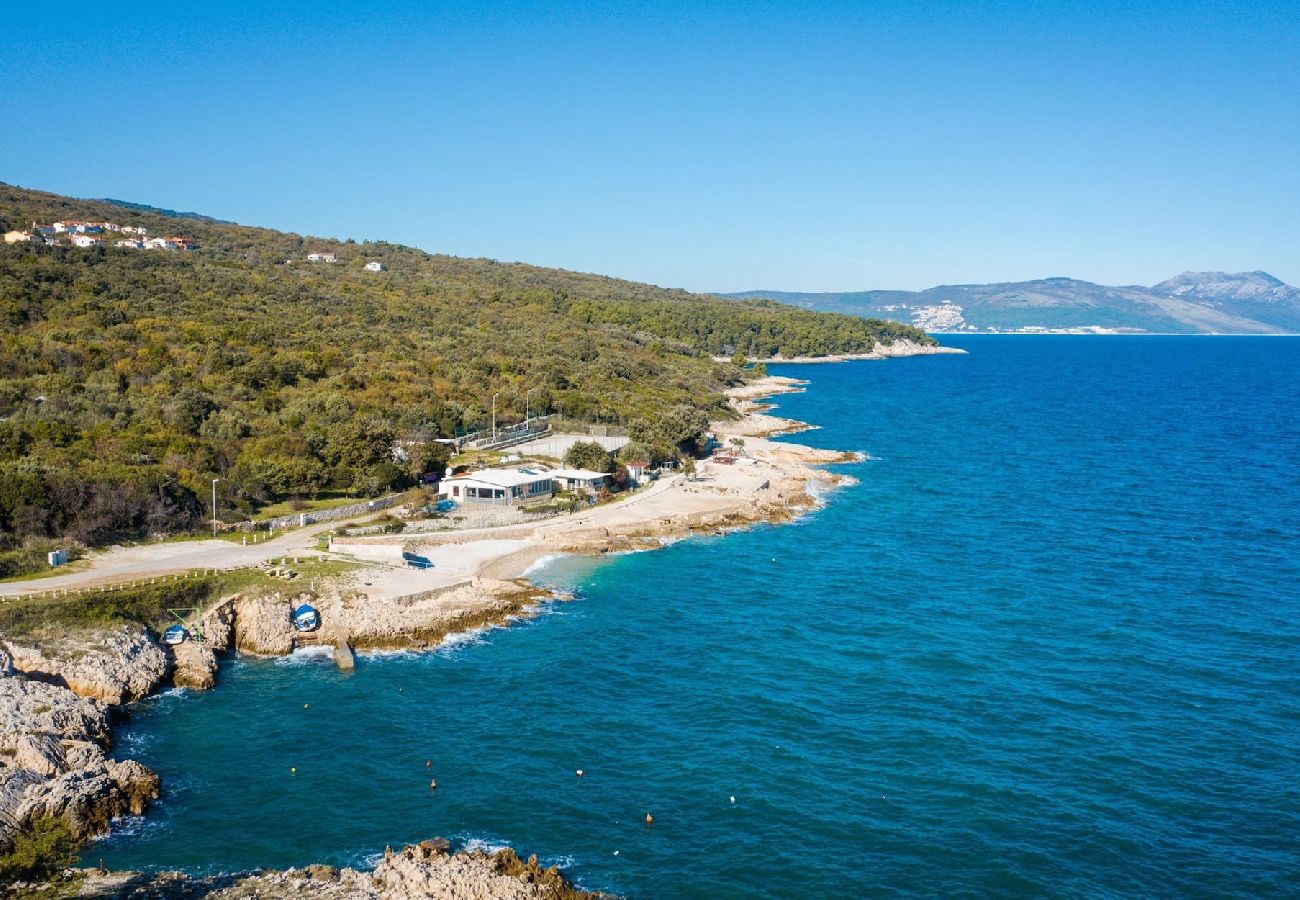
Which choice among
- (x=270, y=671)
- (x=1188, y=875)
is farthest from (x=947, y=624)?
(x=270, y=671)

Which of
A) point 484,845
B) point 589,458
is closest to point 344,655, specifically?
point 484,845

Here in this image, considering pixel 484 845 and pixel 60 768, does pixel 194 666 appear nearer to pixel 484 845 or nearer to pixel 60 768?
pixel 60 768

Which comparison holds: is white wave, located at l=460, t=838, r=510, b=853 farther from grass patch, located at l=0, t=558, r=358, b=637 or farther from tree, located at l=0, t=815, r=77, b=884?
grass patch, located at l=0, t=558, r=358, b=637

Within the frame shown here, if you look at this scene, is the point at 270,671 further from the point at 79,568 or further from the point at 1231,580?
the point at 1231,580

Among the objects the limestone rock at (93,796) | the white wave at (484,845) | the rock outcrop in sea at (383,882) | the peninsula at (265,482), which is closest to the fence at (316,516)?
the peninsula at (265,482)

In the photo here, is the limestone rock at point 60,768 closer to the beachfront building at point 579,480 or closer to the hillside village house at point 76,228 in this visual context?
the beachfront building at point 579,480

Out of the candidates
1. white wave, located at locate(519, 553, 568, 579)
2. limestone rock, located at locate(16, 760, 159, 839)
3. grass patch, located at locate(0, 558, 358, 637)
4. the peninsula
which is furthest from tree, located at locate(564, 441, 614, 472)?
limestone rock, located at locate(16, 760, 159, 839)
